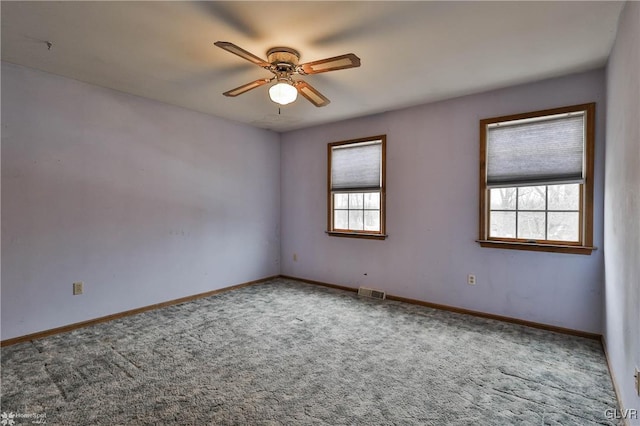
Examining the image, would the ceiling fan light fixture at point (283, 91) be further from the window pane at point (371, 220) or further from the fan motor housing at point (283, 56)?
the window pane at point (371, 220)

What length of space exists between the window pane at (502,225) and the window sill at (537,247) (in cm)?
12

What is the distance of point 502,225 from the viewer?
358cm

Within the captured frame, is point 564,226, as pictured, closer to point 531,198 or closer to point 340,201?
point 531,198

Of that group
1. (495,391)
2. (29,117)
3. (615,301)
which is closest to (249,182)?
(29,117)

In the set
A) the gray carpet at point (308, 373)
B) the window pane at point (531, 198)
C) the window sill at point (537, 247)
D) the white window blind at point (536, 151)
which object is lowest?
the gray carpet at point (308, 373)

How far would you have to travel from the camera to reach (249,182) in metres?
5.10

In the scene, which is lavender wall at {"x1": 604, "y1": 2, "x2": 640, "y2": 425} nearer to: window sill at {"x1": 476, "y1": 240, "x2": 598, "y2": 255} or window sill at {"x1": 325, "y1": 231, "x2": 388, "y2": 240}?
window sill at {"x1": 476, "y1": 240, "x2": 598, "y2": 255}

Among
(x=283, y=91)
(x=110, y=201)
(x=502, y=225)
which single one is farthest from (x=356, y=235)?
(x=110, y=201)

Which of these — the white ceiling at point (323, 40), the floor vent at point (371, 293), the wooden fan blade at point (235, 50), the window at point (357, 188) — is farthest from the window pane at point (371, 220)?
the wooden fan blade at point (235, 50)

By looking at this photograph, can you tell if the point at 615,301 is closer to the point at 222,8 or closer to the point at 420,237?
the point at 420,237

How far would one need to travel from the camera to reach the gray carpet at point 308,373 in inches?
75.9

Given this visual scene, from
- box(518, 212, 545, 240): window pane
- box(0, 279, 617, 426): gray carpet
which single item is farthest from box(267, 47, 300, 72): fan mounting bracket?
box(518, 212, 545, 240): window pane

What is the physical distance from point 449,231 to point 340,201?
1.74m

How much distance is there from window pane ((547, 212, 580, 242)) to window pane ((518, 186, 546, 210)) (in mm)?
149
